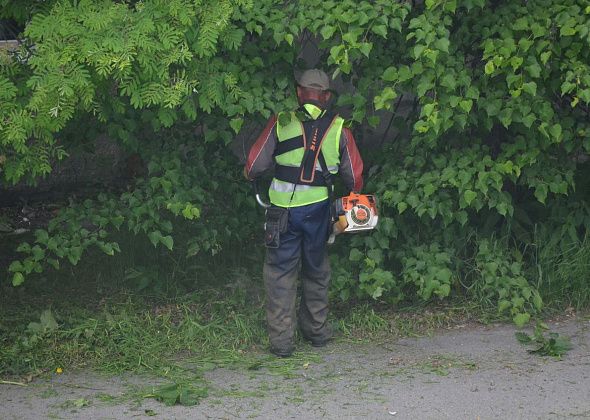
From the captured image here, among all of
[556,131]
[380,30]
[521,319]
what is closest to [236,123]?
[380,30]

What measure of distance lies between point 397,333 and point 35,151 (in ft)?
8.21

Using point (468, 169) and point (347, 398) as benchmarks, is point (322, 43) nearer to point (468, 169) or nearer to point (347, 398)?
point (468, 169)

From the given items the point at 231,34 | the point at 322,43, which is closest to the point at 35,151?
the point at 231,34

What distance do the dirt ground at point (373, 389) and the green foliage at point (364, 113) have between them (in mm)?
424

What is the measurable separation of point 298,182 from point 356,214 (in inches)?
15.5

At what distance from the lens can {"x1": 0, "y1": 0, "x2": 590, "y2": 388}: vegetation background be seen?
5.68 metres

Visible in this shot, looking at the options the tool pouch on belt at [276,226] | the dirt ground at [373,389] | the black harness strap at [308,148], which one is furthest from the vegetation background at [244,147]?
the tool pouch on belt at [276,226]

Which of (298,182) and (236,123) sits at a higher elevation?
(236,123)

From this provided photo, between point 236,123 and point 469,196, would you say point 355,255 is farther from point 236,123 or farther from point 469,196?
point 236,123

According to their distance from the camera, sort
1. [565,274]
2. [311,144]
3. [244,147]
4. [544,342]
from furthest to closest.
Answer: [244,147] → [565,274] → [544,342] → [311,144]

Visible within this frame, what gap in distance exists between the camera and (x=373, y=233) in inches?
269

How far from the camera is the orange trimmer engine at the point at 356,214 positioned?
6.25 m

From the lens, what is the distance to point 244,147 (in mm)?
7176

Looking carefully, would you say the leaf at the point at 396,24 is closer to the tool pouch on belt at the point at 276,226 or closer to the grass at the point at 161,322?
the tool pouch on belt at the point at 276,226
